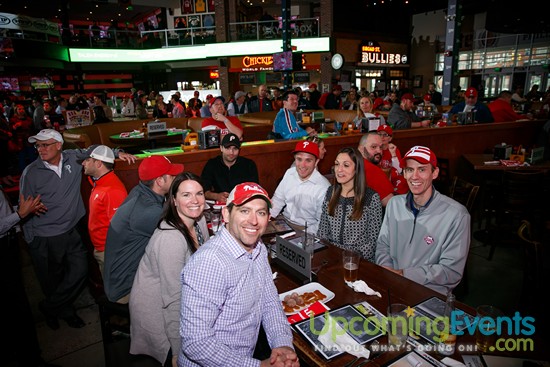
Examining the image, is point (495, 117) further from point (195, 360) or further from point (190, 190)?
point (195, 360)

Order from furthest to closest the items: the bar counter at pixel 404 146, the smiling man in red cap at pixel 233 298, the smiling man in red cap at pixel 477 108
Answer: the smiling man in red cap at pixel 477 108, the bar counter at pixel 404 146, the smiling man in red cap at pixel 233 298

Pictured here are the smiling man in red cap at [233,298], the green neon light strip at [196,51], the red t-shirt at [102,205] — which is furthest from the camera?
the green neon light strip at [196,51]

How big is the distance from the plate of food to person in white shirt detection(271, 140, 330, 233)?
1.25 m

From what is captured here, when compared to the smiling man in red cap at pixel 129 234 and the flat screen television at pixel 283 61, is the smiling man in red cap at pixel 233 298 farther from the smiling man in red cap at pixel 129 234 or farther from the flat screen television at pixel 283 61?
the flat screen television at pixel 283 61

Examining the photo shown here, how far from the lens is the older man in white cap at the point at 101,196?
310 centimetres

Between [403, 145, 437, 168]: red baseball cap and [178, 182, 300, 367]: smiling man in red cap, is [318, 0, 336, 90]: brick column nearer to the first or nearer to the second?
[403, 145, 437, 168]: red baseball cap

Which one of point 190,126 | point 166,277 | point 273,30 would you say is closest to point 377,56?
point 273,30

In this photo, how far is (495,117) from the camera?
304 inches

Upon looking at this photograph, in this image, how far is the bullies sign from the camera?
62.4 ft

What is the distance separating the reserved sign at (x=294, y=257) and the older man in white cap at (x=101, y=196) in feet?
5.35

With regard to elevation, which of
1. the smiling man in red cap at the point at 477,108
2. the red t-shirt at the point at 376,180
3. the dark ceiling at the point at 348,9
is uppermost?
the dark ceiling at the point at 348,9

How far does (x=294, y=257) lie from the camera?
2.41 metres

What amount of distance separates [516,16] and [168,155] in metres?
10.9

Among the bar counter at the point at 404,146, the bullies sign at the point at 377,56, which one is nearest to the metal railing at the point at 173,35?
the bullies sign at the point at 377,56
